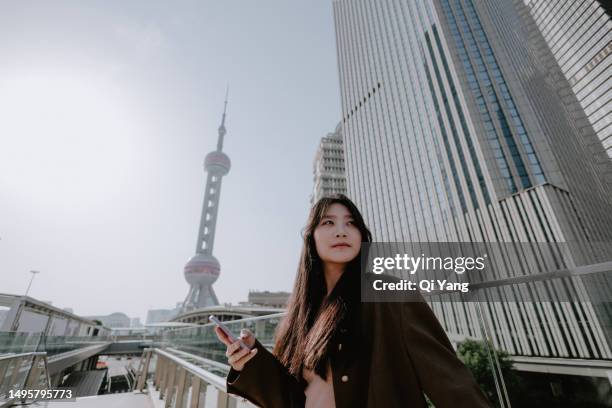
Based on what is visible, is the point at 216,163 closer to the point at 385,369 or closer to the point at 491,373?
the point at 491,373

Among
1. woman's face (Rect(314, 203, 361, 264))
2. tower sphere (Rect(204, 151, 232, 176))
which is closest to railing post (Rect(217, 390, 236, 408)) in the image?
woman's face (Rect(314, 203, 361, 264))

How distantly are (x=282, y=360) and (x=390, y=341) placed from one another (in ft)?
1.86

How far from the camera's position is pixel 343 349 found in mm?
1004

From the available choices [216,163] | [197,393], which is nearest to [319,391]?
[197,393]

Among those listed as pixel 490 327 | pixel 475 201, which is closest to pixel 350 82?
pixel 475 201

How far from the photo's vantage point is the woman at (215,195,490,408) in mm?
825

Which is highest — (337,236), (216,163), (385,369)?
(216,163)

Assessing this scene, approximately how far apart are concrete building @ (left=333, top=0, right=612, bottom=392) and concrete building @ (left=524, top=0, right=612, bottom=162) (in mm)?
3825

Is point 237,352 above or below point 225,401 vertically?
above

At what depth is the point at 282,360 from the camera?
4.08 feet

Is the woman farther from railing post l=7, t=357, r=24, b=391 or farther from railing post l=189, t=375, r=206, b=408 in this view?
railing post l=7, t=357, r=24, b=391

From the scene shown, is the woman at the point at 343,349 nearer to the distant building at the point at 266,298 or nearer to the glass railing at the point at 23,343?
the glass railing at the point at 23,343

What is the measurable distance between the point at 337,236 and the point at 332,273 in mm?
222

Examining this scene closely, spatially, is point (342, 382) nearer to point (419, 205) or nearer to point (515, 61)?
point (419, 205)
